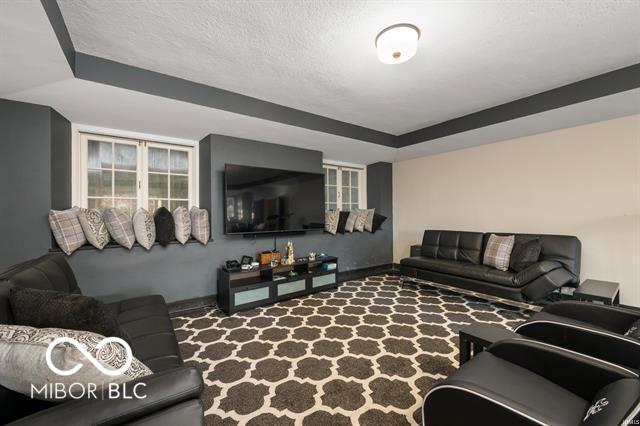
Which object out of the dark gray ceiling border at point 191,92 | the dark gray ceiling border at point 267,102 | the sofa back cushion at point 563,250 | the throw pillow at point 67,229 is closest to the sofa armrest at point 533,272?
the sofa back cushion at point 563,250

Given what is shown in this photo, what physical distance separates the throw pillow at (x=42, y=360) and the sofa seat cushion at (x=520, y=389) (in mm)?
1402

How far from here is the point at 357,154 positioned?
15.6ft

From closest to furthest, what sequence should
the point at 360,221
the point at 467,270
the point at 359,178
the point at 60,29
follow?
the point at 60,29, the point at 467,270, the point at 360,221, the point at 359,178

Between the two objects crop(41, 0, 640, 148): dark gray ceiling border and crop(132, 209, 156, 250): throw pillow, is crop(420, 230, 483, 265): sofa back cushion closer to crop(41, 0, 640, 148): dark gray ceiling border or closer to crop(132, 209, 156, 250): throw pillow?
crop(41, 0, 640, 148): dark gray ceiling border

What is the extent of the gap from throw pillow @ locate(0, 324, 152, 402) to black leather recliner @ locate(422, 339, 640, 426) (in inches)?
52.5

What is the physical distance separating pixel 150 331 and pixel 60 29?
6.76 feet

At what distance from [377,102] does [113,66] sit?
2.59 metres

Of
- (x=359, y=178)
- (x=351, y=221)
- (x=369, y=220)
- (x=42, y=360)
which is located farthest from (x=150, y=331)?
(x=359, y=178)

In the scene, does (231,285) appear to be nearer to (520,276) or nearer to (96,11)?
(96,11)

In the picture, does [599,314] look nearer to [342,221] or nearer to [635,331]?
[635,331]

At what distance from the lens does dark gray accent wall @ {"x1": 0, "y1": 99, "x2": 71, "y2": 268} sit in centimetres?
232

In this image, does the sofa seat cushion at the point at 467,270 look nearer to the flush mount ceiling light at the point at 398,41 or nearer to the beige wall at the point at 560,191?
the beige wall at the point at 560,191

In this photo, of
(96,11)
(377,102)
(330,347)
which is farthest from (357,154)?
(96,11)

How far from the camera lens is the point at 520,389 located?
117 cm
